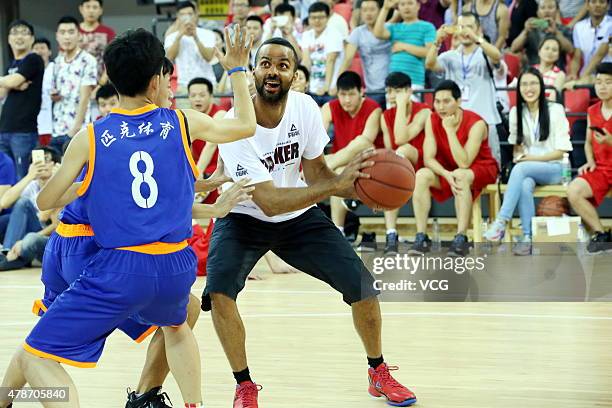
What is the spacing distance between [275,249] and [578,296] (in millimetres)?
3608

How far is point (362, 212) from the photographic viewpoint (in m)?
10.9

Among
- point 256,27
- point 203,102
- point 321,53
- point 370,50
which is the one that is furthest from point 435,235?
point 256,27

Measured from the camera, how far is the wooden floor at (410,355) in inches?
187

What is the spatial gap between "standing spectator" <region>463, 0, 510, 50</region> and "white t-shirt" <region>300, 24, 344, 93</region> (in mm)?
1534

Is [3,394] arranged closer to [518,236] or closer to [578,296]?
[578,296]

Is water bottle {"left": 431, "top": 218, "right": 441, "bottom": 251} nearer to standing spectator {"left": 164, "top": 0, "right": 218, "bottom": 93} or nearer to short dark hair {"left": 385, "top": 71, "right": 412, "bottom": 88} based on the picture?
short dark hair {"left": 385, "top": 71, "right": 412, "bottom": 88}

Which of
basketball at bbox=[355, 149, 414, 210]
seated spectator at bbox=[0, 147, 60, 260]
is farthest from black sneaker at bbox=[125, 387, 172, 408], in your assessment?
seated spectator at bbox=[0, 147, 60, 260]

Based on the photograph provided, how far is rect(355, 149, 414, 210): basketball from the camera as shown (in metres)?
4.39

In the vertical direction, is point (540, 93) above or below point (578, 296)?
above

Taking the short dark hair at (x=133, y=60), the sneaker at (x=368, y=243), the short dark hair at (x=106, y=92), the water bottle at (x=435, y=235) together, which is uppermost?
the short dark hair at (x=133, y=60)

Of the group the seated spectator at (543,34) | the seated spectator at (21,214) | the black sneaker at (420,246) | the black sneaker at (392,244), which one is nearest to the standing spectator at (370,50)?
the seated spectator at (543,34)

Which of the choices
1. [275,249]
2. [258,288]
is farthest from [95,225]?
[258,288]

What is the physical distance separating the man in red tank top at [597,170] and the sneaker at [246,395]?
538 centimetres

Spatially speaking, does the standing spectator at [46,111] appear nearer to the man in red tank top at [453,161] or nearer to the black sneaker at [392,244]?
the black sneaker at [392,244]
